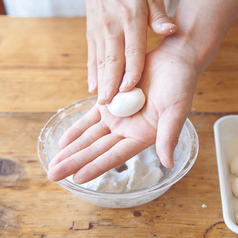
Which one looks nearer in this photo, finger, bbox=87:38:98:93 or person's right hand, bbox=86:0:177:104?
person's right hand, bbox=86:0:177:104

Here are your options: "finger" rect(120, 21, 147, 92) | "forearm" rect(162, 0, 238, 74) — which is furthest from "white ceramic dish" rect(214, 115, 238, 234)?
"finger" rect(120, 21, 147, 92)

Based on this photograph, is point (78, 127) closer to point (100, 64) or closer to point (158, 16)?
point (100, 64)

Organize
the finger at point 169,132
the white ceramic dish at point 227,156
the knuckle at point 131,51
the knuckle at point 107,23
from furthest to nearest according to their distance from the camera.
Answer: the knuckle at point 107,23 → the knuckle at point 131,51 → the white ceramic dish at point 227,156 → the finger at point 169,132

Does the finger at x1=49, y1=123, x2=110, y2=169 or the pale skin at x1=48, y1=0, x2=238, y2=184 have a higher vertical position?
the pale skin at x1=48, y1=0, x2=238, y2=184

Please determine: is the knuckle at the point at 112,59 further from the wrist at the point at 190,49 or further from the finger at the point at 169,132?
the finger at the point at 169,132

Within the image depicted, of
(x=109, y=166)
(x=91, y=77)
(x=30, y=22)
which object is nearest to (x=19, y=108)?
(x=91, y=77)

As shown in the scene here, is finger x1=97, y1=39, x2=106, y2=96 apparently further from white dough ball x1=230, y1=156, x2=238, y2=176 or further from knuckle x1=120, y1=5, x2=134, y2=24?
white dough ball x1=230, y1=156, x2=238, y2=176

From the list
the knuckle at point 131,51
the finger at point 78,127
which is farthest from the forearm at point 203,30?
the finger at point 78,127
